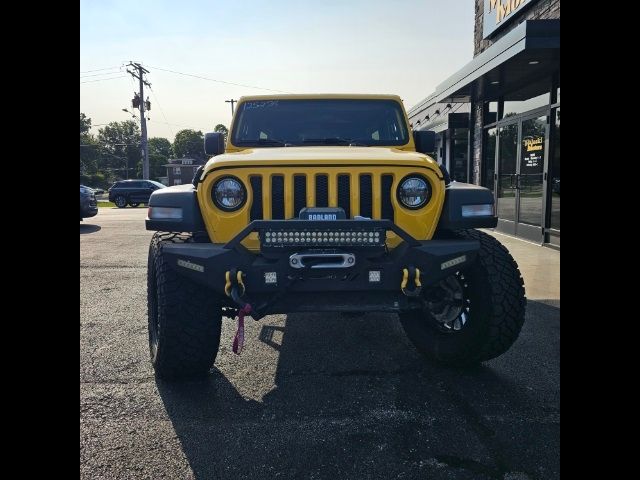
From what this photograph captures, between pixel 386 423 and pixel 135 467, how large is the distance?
128 centimetres

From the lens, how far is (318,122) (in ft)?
14.2

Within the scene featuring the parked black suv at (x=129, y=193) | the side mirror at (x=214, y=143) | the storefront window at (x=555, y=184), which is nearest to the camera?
the side mirror at (x=214, y=143)

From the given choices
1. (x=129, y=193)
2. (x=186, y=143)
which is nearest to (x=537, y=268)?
(x=129, y=193)

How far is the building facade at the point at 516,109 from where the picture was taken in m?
8.08

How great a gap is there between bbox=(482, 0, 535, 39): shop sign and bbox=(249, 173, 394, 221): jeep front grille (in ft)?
28.3

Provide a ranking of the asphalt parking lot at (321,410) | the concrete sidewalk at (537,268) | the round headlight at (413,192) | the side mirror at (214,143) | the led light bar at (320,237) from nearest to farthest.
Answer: the asphalt parking lot at (321,410) → the led light bar at (320,237) → the round headlight at (413,192) → the side mirror at (214,143) → the concrete sidewalk at (537,268)

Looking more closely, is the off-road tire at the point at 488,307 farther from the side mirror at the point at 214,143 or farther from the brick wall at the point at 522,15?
the brick wall at the point at 522,15

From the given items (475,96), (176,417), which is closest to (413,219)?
(176,417)

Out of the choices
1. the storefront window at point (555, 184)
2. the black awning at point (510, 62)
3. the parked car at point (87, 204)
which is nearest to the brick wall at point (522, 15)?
the black awning at point (510, 62)

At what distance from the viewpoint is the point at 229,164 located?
9.87 feet

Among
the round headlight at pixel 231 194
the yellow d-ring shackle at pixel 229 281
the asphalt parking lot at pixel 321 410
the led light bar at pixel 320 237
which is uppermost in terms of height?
the round headlight at pixel 231 194

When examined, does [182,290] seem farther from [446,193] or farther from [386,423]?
[446,193]

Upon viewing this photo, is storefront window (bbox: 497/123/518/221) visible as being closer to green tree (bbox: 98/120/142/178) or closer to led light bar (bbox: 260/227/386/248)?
led light bar (bbox: 260/227/386/248)
